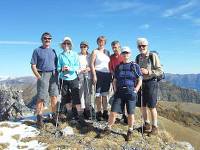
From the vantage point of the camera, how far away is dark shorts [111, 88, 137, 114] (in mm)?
14937

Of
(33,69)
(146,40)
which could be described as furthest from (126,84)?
(33,69)

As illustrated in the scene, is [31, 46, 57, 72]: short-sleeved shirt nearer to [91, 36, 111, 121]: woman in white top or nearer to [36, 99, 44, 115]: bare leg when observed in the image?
[36, 99, 44, 115]: bare leg

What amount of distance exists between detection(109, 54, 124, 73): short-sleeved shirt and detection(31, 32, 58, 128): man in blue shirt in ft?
9.27

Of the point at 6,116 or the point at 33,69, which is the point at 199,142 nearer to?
the point at 6,116

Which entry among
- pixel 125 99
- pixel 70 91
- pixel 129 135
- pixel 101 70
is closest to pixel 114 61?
pixel 101 70

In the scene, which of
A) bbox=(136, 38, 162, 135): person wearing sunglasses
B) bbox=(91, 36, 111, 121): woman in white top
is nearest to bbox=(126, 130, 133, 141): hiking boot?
Result: bbox=(136, 38, 162, 135): person wearing sunglasses

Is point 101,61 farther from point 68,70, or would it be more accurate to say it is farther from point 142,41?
point 142,41

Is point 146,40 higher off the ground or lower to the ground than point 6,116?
higher

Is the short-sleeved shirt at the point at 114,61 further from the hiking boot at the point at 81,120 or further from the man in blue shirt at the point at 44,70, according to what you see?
the hiking boot at the point at 81,120

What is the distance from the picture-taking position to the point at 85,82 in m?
17.4

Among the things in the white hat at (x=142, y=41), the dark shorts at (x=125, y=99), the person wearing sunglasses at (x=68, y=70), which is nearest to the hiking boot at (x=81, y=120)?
the person wearing sunglasses at (x=68, y=70)

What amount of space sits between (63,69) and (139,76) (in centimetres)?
376

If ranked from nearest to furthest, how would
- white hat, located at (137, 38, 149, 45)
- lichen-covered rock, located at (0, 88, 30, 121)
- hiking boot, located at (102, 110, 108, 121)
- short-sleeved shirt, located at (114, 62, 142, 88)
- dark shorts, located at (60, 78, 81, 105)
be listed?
short-sleeved shirt, located at (114, 62, 142, 88)
white hat, located at (137, 38, 149, 45)
dark shorts, located at (60, 78, 81, 105)
hiking boot, located at (102, 110, 108, 121)
lichen-covered rock, located at (0, 88, 30, 121)

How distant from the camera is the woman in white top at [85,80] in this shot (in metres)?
17.0
